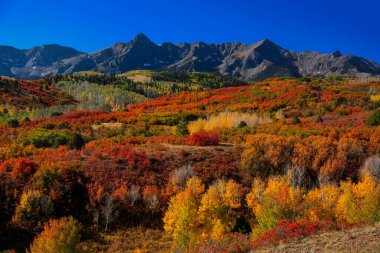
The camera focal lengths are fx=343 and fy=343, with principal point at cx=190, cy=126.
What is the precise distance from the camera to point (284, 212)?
20688 millimetres

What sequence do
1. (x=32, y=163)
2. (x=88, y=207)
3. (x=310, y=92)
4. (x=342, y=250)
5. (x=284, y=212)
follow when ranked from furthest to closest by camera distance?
(x=310, y=92) < (x=32, y=163) < (x=88, y=207) < (x=284, y=212) < (x=342, y=250)

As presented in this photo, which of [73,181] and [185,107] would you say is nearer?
[73,181]

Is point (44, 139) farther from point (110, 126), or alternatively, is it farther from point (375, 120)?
point (375, 120)

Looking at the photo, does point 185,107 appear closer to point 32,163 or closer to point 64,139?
point 64,139

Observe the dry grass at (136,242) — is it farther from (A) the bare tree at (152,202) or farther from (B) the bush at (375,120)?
(B) the bush at (375,120)

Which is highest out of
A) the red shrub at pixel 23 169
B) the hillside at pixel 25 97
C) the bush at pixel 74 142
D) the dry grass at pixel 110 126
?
the hillside at pixel 25 97

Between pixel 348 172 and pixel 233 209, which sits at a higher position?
pixel 348 172

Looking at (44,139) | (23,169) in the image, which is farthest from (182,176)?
(44,139)

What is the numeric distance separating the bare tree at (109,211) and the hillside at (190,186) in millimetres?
81

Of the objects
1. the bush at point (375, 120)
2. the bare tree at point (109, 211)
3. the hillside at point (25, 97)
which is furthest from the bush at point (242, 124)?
the hillside at point (25, 97)

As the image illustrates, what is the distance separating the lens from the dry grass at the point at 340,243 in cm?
1256

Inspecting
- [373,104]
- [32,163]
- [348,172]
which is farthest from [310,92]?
[32,163]

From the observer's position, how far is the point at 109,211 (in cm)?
2258

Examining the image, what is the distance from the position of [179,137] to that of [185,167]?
324 inches
